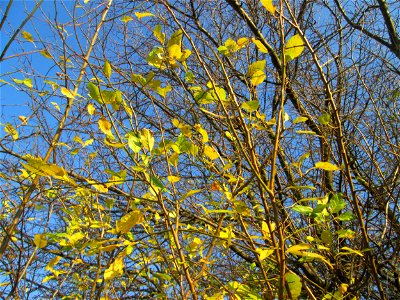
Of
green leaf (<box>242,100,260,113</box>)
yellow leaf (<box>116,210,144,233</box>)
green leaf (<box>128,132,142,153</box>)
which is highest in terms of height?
green leaf (<box>242,100,260,113</box>)

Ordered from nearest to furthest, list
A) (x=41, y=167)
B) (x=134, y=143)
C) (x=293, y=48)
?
(x=41, y=167) → (x=134, y=143) → (x=293, y=48)

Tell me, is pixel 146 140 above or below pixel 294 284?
above

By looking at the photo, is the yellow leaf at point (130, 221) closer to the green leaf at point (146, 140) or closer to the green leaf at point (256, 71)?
the green leaf at point (146, 140)

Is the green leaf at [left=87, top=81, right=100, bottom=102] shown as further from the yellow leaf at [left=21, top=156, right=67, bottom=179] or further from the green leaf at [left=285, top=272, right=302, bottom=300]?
the green leaf at [left=285, top=272, right=302, bottom=300]

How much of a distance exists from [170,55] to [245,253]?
96.1 inches

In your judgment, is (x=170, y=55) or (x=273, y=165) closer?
(x=273, y=165)

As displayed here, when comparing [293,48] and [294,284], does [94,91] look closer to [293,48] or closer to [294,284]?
[293,48]

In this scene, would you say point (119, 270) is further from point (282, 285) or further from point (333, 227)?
point (333, 227)

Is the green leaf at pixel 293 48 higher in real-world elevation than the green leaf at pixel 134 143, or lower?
higher

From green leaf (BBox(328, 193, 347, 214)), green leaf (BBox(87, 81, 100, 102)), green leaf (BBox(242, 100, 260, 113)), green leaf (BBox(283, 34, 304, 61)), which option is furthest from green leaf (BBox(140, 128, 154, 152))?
green leaf (BBox(328, 193, 347, 214))

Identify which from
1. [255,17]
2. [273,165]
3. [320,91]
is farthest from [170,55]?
[255,17]

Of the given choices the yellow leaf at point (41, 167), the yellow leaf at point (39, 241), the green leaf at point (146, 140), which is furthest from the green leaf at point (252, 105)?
the yellow leaf at point (39, 241)

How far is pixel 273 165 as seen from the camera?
1148 millimetres

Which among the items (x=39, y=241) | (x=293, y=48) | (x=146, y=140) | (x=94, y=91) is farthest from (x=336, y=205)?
(x=39, y=241)
